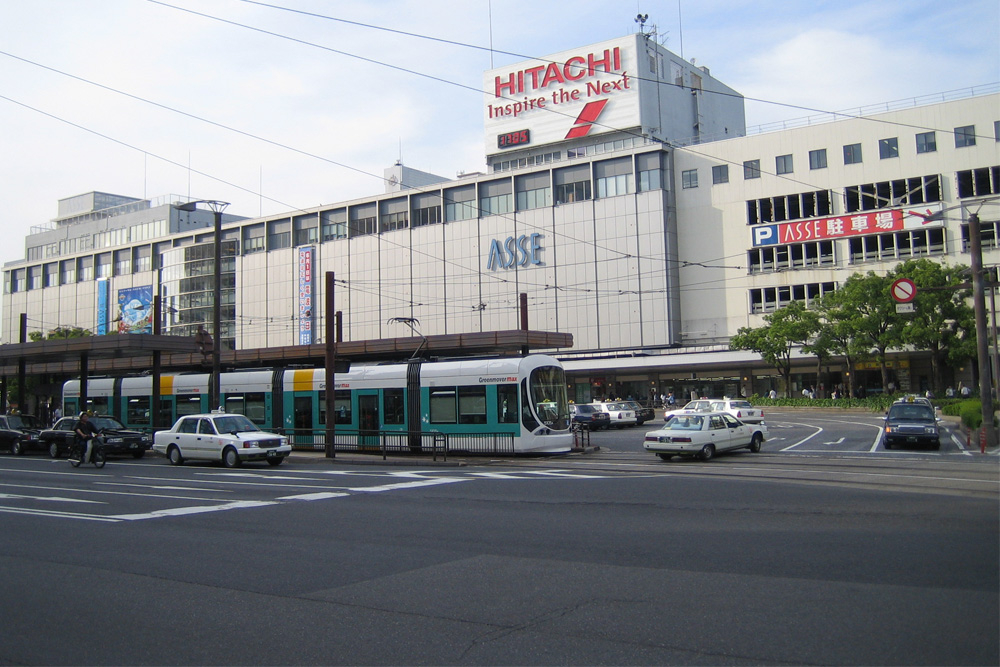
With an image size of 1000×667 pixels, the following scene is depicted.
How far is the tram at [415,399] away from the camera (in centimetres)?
2697

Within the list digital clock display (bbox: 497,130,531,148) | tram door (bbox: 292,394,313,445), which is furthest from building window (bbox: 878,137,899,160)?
tram door (bbox: 292,394,313,445)

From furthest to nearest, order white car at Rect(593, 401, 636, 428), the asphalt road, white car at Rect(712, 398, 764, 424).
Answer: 1. white car at Rect(593, 401, 636, 428)
2. white car at Rect(712, 398, 764, 424)
3. the asphalt road

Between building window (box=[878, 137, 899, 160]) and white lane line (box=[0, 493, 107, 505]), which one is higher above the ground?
building window (box=[878, 137, 899, 160])

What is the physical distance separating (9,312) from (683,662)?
131 m

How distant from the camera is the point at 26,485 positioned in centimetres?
1992

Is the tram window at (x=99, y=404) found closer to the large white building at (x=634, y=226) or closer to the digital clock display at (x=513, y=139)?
the large white building at (x=634, y=226)

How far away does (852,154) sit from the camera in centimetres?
6412

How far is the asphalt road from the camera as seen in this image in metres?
6.46

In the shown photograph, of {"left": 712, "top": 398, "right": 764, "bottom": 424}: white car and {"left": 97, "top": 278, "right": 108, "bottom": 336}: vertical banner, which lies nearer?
{"left": 712, "top": 398, "right": 764, "bottom": 424}: white car

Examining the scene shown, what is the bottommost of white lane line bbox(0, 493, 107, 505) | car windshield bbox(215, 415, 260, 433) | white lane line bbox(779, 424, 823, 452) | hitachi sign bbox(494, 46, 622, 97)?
white lane line bbox(779, 424, 823, 452)

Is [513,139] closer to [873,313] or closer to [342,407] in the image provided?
[873,313]

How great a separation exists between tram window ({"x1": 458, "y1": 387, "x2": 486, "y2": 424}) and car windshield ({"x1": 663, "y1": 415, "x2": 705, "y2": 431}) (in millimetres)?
6075

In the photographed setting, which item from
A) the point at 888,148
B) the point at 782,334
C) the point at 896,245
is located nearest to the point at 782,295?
the point at 896,245

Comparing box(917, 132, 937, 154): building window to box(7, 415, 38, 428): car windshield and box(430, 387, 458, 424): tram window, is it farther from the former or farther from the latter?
box(7, 415, 38, 428): car windshield
